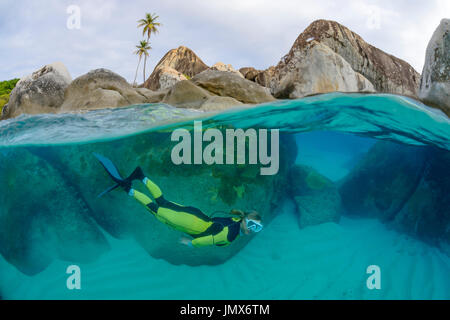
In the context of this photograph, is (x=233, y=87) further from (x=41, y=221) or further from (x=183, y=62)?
(x=183, y=62)

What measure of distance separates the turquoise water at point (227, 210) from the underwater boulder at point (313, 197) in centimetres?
4

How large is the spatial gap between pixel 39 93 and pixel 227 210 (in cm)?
1237

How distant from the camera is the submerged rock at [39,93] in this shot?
1418cm

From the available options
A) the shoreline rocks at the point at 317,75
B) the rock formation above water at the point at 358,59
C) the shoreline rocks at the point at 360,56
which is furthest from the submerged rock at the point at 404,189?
the shoreline rocks at the point at 360,56

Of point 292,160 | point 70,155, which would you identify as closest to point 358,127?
point 292,160

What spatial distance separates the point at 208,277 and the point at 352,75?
412 inches

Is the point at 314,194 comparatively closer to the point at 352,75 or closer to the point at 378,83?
the point at 352,75

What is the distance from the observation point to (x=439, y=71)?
7926 mm

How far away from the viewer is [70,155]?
30.5ft

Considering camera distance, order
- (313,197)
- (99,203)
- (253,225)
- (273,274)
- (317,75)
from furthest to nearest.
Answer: (317,75)
(313,197)
(99,203)
(273,274)
(253,225)
